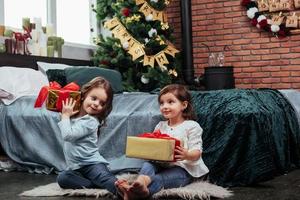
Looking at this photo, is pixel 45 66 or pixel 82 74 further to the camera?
pixel 45 66

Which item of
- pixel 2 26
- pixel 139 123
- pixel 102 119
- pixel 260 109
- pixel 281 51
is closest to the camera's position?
pixel 102 119

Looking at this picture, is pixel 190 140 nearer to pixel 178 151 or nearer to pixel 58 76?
pixel 178 151

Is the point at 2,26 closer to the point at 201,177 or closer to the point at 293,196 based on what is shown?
the point at 201,177

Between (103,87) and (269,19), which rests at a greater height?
(269,19)

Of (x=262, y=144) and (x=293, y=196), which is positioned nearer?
(x=293, y=196)

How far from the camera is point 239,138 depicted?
8.14 ft

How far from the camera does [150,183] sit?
6.89 ft

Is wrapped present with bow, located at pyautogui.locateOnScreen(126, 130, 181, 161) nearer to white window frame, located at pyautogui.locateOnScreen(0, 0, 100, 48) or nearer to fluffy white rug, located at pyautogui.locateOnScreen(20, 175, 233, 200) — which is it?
fluffy white rug, located at pyautogui.locateOnScreen(20, 175, 233, 200)

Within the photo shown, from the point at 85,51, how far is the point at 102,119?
323 cm

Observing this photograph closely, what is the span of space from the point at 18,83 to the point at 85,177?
1500 mm

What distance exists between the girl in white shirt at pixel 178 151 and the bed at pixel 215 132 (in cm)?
19

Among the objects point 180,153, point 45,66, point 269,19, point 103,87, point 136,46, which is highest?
point 269,19

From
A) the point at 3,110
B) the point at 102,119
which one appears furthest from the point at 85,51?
the point at 102,119

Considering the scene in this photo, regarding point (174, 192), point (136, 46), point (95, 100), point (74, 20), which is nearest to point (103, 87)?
point (95, 100)
